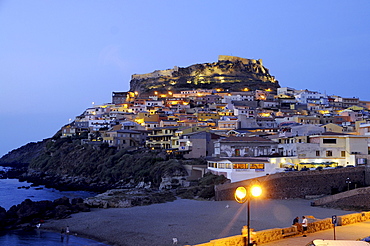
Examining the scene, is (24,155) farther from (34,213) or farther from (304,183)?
(304,183)

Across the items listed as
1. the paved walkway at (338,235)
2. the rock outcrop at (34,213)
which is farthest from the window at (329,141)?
the rock outcrop at (34,213)

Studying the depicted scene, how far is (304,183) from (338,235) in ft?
62.9

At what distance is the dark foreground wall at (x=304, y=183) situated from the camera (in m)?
34.0

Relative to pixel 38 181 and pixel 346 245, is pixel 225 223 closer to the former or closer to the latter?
pixel 346 245

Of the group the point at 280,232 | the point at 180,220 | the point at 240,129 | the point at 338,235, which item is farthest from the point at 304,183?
the point at 240,129

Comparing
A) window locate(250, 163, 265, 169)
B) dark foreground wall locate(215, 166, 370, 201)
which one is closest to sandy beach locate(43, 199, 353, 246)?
dark foreground wall locate(215, 166, 370, 201)

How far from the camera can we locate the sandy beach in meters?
24.0

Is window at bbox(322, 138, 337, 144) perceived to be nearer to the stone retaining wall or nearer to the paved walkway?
the stone retaining wall

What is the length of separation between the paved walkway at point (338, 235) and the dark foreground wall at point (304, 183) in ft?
49.6

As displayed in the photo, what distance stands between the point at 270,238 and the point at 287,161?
27.9 m

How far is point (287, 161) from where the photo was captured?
136 feet

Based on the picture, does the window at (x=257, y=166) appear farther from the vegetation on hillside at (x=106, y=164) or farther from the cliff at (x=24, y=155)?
the cliff at (x=24, y=155)

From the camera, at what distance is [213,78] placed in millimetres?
125625

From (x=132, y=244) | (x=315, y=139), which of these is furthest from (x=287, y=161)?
(x=132, y=244)
